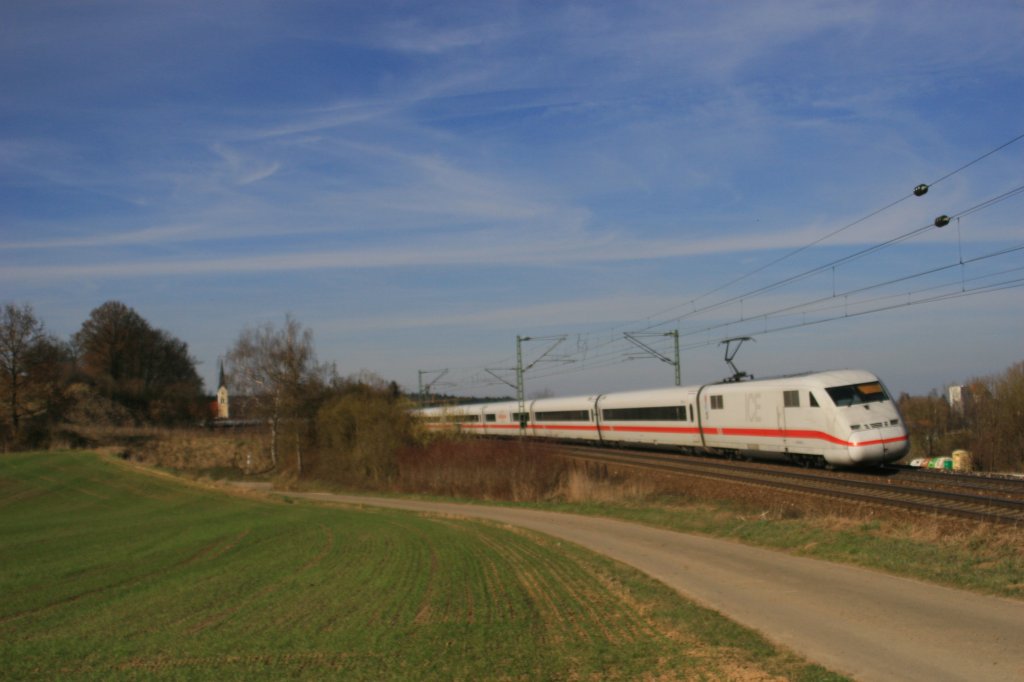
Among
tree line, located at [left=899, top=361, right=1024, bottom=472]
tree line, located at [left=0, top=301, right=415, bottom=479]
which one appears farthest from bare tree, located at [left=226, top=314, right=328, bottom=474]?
tree line, located at [left=899, top=361, right=1024, bottom=472]

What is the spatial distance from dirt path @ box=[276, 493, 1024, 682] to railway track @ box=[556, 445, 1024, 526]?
14.3 feet

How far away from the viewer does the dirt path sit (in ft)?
27.9

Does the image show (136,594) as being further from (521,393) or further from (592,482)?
(521,393)

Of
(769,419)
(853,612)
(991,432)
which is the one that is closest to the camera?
(853,612)

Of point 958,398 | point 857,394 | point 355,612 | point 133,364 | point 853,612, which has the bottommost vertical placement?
point 355,612

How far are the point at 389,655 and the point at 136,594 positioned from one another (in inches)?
387

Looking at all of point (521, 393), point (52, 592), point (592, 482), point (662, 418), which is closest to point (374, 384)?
point (521, 393)

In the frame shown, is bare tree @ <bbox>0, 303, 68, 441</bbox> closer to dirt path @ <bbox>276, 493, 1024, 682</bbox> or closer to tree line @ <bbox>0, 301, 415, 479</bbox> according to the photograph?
tree line @ <bbox>0, 301, 415, 479</bbox>

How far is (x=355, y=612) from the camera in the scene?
13.4m

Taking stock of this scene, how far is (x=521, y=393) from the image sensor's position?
5806 centimetres

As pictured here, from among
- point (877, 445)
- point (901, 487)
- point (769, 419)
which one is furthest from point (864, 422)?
point (901, 487)

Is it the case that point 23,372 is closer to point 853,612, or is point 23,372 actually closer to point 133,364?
point 133,364

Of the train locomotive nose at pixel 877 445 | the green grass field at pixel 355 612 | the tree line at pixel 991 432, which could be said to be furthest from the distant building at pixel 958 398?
the green grass field at pixel 355 612

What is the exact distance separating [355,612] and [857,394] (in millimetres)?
19111
